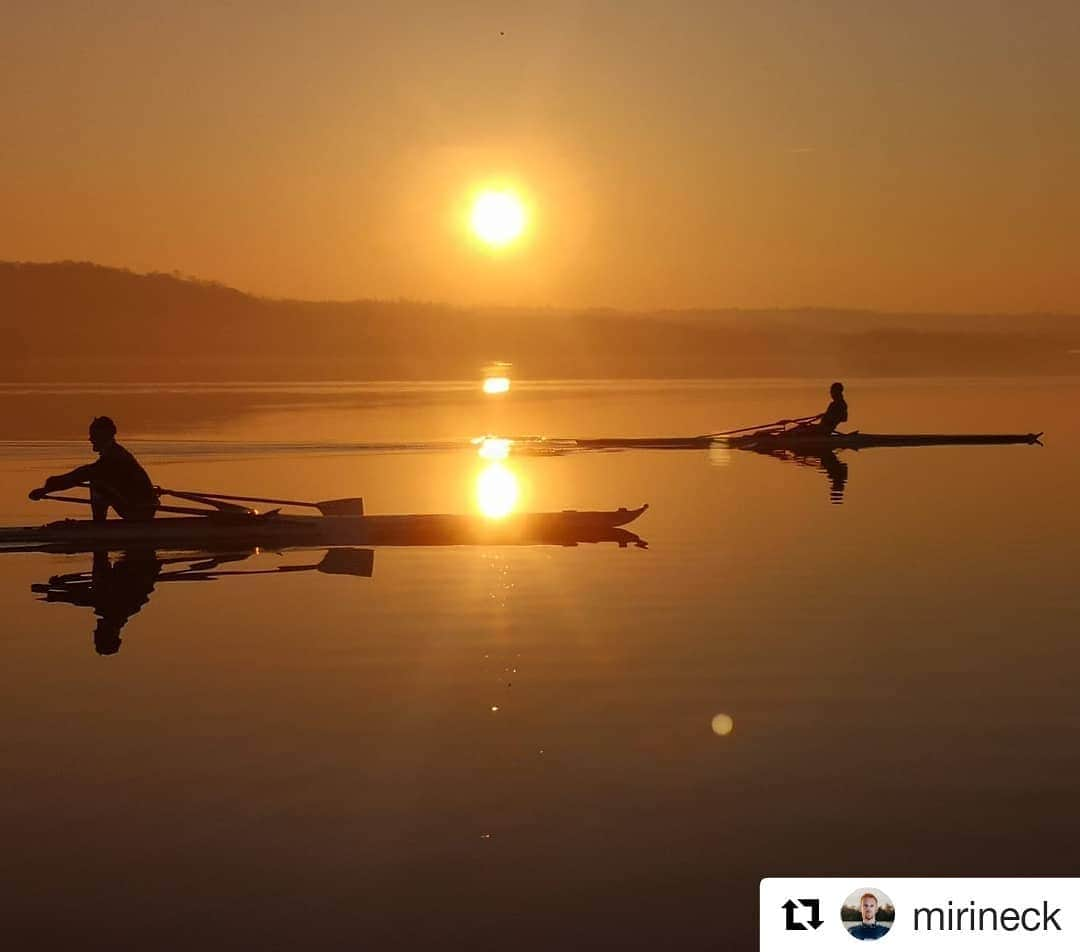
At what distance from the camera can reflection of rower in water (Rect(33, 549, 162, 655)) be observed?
19.1 metres

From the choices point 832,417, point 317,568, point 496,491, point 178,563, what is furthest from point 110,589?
point 832,417

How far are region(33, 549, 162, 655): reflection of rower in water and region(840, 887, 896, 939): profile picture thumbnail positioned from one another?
1102 cm

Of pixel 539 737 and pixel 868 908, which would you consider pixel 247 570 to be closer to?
pixel 539 737

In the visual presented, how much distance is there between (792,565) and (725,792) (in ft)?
43.4

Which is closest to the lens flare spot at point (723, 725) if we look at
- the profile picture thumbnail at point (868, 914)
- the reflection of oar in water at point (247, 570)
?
the profile picture thumbnail at point (868, 914)

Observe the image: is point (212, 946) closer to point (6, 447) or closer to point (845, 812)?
point (845, 812)

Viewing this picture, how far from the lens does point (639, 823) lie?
10781mm

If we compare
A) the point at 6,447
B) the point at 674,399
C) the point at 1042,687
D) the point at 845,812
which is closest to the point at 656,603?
the point at 1042,687

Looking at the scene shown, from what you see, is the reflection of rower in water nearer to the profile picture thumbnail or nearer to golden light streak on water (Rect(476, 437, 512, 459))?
the profile picture thumbnail

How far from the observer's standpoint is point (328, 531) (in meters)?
27.4

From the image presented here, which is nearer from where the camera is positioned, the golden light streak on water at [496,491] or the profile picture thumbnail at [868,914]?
the profile picture thumbnail at [868,914]

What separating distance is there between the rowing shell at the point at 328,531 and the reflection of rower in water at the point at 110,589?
0.59 metres

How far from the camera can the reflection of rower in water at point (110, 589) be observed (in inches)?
752

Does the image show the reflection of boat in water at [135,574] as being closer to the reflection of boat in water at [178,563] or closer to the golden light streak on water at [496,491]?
the reflection of boat in water at [178,563]
